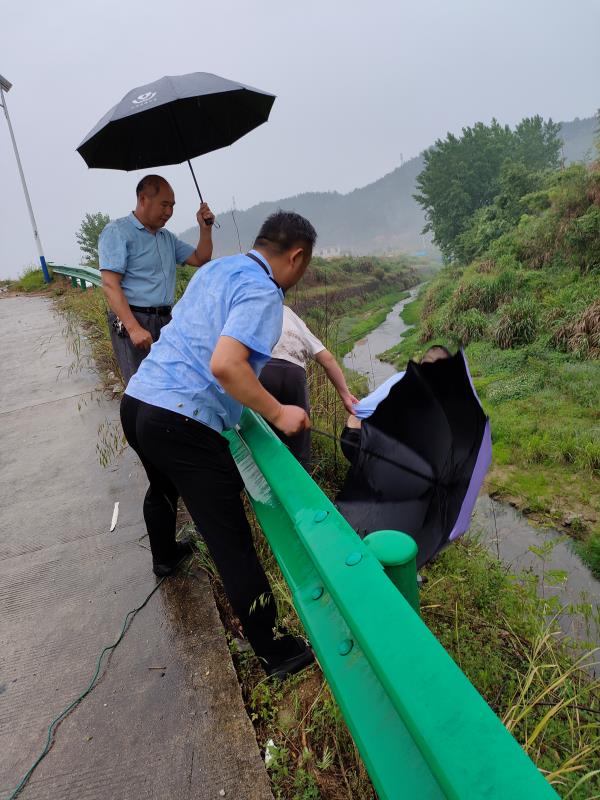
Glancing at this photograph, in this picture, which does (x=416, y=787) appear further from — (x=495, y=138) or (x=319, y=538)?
(x=495, y=138)

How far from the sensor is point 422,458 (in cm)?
290

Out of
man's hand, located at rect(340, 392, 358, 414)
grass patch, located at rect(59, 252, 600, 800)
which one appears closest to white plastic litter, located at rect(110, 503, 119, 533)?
grass patch, located at rect(59, 252, 600, 800)

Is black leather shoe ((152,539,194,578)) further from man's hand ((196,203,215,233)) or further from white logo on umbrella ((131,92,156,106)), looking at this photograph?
white logo on umbrella ((131,92,156,106))

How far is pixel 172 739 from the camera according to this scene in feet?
4.99

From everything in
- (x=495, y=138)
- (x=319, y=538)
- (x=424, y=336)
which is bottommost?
(x=424, y=336)

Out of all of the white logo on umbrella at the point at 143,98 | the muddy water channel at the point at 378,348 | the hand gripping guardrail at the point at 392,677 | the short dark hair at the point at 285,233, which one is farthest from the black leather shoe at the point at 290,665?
the muddy water channel at the point at 378,348

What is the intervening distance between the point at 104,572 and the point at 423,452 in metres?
1.81

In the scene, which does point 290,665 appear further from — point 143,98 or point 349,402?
point 143,98

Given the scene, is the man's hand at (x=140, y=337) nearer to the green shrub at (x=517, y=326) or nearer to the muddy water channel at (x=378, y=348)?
the muddy water channel at (x=378, y=348)

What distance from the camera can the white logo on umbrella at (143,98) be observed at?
2946 millimetres

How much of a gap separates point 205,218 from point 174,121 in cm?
63

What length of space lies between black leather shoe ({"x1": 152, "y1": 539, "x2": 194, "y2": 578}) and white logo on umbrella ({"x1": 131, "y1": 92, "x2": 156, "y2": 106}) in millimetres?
2518

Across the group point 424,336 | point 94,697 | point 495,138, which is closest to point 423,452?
point 94,697

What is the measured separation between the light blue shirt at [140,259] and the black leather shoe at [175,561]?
1.64 meters
